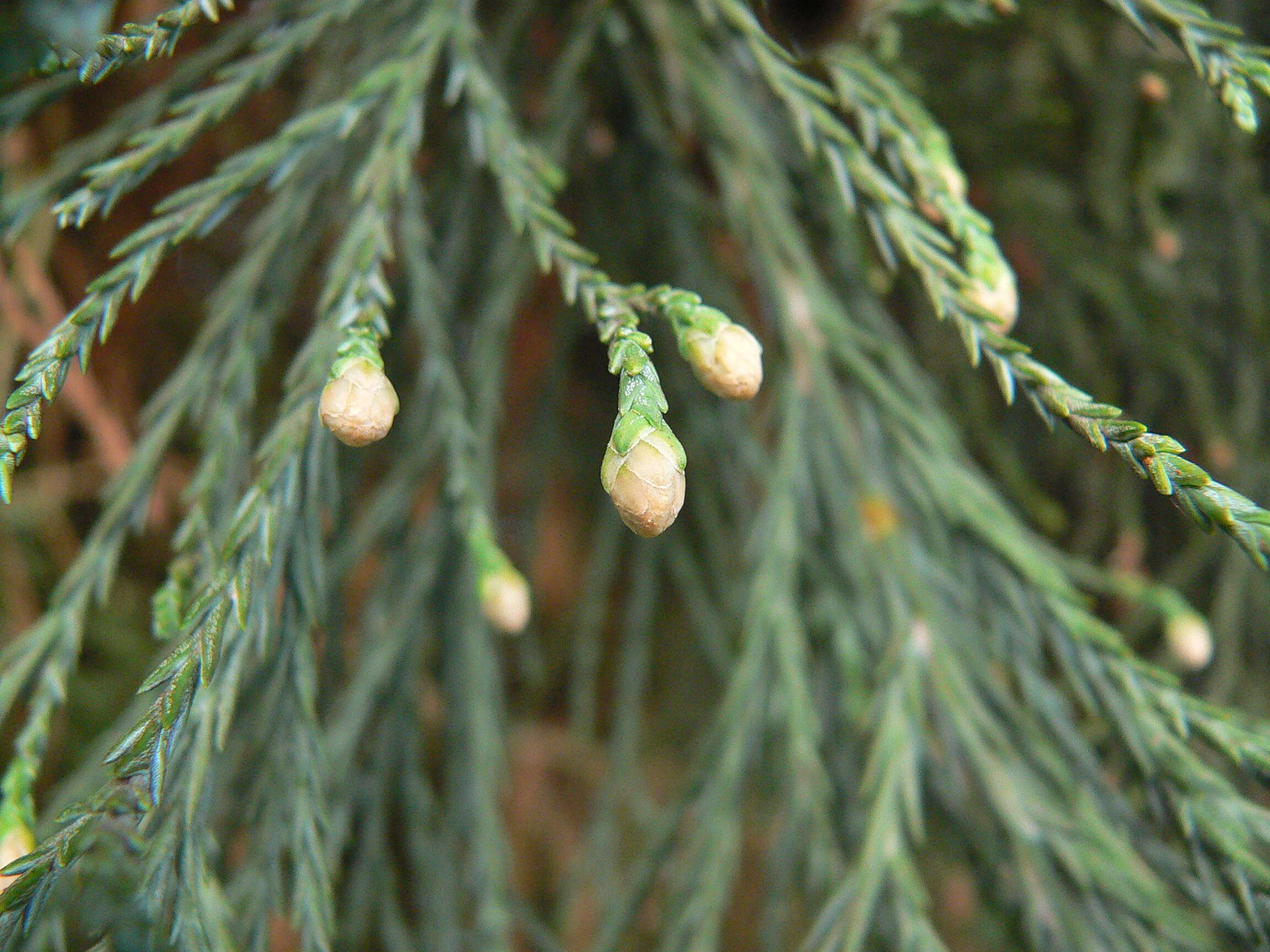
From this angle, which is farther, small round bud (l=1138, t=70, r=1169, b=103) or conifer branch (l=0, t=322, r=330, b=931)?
small round bud (l=1138, t=70, r=1169, b=103)

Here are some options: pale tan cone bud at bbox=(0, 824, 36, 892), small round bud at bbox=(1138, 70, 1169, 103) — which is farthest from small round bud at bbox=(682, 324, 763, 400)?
small round bud at bbox=(1138, 70, 1169, 103)

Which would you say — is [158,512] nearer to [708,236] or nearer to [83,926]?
[708,236]

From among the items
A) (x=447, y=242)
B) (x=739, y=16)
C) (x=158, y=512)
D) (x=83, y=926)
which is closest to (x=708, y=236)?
(x=447, y=242)

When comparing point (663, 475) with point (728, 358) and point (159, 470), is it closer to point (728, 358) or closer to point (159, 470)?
point (728, 358)

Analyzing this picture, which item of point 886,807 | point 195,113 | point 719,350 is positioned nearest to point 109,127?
point 195,113

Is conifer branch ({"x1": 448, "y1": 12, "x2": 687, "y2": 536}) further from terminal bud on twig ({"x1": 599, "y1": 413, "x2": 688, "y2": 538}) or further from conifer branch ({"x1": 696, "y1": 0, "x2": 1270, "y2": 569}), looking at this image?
conifer branch ({"x1": 696, "y1": 0, "x2": 1270, "y2": 569})

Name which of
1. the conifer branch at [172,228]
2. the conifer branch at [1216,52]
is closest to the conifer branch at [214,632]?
the conifer branch at [172,228]
